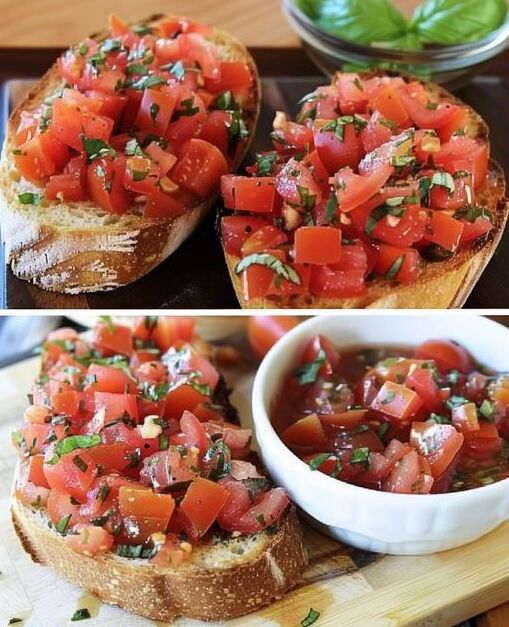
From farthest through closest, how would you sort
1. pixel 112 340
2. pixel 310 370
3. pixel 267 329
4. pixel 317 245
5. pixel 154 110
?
pixel 267 329 → pixel 112 340 → pixel 310 370 → pixel 154 110 → pixel 317 245

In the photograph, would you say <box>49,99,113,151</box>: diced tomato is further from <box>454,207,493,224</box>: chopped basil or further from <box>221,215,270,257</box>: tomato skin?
<box>454,207,493,224</box>: chopped basil

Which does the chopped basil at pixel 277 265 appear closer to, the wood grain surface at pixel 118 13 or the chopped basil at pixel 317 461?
the chopped basil at pixel 317 461

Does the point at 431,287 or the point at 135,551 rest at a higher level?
the point at 431,287

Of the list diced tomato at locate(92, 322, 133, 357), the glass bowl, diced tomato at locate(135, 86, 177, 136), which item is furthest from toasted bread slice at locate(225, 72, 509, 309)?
diced tomato at locate(92, 322, 133, 357)

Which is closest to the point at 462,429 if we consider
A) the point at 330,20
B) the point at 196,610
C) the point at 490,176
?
the point at 490,176

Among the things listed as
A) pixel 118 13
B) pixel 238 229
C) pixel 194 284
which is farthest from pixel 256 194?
pixel 118 13

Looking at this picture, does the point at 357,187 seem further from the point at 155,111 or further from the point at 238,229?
the point at 155,111

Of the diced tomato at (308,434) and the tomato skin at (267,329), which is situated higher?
the diced tomato at (308,434)

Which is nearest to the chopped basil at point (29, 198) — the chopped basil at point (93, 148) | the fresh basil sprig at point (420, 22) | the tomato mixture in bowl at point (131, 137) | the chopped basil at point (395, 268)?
the tomato mixture in bowl at point (131, 137)
